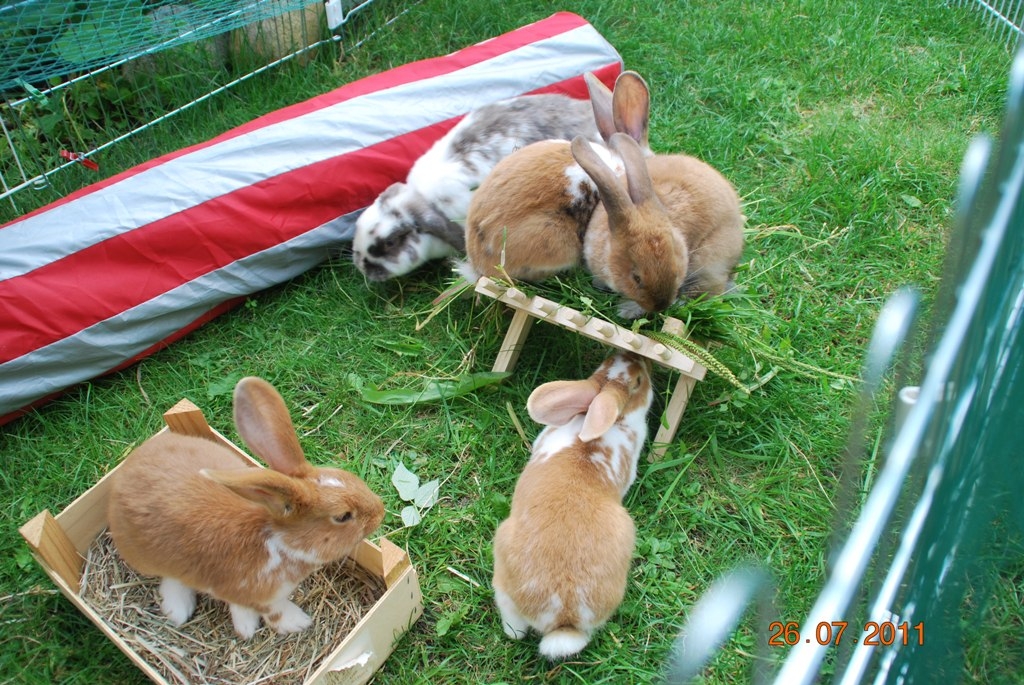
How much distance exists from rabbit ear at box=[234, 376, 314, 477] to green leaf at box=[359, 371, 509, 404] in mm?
882

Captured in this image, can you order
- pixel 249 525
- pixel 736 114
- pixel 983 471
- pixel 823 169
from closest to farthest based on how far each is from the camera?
pixel 983 471
pixel 249 525
pixel 823 169
pixel 736 114

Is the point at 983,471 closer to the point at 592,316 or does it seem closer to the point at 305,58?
the point at 592,316

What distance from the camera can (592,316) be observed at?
2.88 m

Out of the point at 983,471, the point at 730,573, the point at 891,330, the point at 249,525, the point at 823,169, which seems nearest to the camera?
the point at 891,330

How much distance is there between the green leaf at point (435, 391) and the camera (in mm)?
3109

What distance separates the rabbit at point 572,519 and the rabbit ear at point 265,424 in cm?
67

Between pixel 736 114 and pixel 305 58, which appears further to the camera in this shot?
pixel 305 58

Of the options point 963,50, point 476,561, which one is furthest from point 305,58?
point 963,50

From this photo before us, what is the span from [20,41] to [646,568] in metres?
3.11

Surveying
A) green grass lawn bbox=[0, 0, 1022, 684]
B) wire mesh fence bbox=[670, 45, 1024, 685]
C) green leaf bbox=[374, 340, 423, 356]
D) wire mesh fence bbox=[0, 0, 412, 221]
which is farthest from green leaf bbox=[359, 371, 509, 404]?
wire mesh fence bbox=[0, 0, 412, 221]

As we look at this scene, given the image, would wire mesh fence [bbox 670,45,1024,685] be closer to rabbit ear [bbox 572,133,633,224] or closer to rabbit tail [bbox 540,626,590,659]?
rabbit tail [bbox 540,626,590,659]

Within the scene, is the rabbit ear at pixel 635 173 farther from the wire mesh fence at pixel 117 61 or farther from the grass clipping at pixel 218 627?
the wire mesh fence at pixel 117 61

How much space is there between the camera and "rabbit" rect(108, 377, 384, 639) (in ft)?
7.35

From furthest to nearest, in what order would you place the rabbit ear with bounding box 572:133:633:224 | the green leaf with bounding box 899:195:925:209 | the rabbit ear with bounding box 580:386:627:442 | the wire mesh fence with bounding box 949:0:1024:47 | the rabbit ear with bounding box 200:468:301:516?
the wire mesh fence with bounding box 949:0:1024:47
the green leaf with bounding box 899:195:925:209
the rabbit ear with bounding box 572:133:633:224
the rabbit ear with bounding box 580:386:627:442
the rabbit ear with bounding box 200:468:301:516
